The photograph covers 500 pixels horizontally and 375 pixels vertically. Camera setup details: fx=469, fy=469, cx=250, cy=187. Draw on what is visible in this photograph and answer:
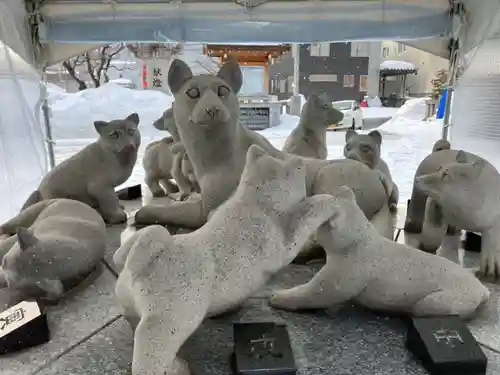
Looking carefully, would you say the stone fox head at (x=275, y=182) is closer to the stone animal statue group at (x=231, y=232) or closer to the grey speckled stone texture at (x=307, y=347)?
the stone animal statue group at (x=231, y=232)

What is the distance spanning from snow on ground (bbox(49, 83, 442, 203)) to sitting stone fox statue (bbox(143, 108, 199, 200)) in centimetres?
58

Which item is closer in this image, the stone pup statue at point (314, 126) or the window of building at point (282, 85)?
the stone pup statue at point (314, 126)

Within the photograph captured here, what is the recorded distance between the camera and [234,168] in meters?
0.98

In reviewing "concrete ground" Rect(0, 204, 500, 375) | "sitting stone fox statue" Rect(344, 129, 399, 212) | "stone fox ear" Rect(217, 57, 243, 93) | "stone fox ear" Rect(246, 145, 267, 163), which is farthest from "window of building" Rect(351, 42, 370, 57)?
"stone fox ear" Rect(246, 145, 267, 163)

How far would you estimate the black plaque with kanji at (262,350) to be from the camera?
1.95 ft

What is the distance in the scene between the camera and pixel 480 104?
155cm

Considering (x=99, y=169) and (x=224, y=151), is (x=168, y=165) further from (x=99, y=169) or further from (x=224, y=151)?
(x=224, y=151)

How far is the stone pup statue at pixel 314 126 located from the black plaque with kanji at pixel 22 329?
0.82 metres

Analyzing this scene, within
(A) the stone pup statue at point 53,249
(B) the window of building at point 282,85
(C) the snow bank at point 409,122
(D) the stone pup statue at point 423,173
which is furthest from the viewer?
(C) the snow bank at point 409,122

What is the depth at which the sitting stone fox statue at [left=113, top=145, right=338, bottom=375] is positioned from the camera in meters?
0.58

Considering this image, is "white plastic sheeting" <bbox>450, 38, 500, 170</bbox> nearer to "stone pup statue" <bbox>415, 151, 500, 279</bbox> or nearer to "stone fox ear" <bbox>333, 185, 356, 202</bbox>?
"stone pup statue" <bbox>415, 151, 500, 279</bbox>

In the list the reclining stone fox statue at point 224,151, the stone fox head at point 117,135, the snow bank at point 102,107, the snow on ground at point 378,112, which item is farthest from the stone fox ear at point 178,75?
the snow bank at point 102,107

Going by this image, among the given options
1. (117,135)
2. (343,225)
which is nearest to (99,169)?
(117,135)

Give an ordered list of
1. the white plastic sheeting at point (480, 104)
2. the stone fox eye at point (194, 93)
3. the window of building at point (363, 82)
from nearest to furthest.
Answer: the stone fox eye at point (194, 93), the white plastic sheeting at point (480, 104), the window of building at point (363, 82)
